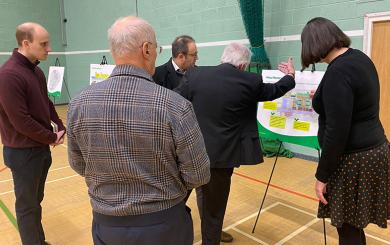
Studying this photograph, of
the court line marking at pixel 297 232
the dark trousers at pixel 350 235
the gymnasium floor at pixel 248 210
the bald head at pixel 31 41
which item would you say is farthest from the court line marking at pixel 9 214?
the dark trousers at pixel 350 235

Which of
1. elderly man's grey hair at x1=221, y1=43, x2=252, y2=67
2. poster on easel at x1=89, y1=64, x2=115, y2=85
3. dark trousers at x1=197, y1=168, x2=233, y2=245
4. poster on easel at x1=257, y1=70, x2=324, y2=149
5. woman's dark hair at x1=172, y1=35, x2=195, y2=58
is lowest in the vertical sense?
dark trousers at x1=197, y1=168, x2=233, y2=245

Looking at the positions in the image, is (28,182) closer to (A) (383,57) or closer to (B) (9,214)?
(B) (9,214)

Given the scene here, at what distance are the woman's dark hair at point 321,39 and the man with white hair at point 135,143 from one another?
2.51 ft

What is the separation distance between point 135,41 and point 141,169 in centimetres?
43

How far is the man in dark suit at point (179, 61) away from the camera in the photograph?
2660mm

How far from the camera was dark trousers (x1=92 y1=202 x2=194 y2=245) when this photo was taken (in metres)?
1.17

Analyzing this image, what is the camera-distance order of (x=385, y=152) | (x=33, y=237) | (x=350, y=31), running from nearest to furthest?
1. (x=385, y=152)
2. (x=33, y=237)
3. (x=350, y=31)

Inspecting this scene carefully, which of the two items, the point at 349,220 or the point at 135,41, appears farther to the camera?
the point at 349,220

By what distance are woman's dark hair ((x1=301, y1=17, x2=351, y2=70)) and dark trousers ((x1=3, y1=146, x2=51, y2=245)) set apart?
166cm

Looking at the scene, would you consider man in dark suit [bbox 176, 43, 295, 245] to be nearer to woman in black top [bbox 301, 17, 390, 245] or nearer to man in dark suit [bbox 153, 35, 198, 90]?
woman in black top [bbox 301, 17, 390, 245]

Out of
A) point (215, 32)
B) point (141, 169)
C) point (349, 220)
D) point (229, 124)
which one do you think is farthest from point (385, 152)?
point (215, 32)

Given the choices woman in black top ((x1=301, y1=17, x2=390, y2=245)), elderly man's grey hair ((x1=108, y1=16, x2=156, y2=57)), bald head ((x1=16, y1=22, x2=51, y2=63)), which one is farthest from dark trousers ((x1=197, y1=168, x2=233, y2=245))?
bald head ((x1=16, y1=22, x2=51, y2=63))

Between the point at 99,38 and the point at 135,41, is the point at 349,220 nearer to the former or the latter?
the point at 135,41

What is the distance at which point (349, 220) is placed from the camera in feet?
5.24
